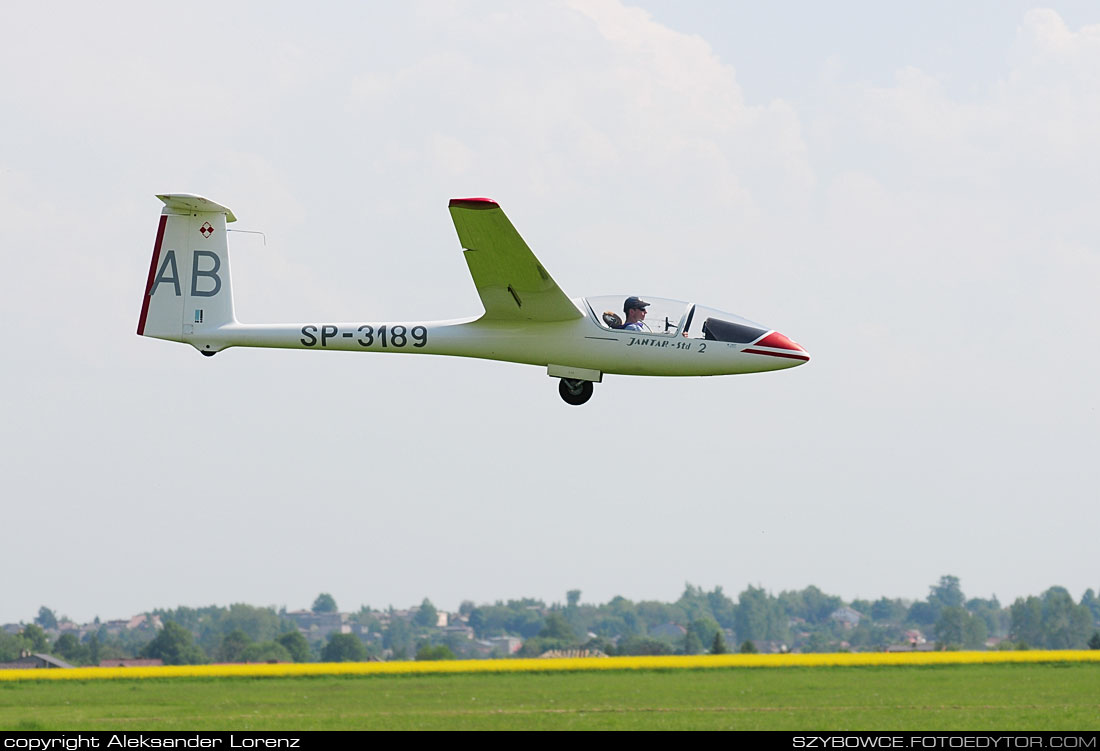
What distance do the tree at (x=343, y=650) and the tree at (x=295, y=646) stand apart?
2.32 m

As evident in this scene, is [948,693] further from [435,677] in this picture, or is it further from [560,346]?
[560,346]

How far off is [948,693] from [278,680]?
29.4 metres

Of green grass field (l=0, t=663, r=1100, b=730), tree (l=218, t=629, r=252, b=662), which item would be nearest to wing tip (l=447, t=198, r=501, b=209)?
green grass field (l=0, t=663, r=1100, b=730)

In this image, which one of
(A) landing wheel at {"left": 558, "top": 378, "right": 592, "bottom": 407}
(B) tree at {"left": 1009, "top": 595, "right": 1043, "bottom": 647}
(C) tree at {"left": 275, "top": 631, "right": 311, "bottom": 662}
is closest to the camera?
(A) landing wheel at {"left": 558, "top": 378, "right": 592, "bottom": 407}

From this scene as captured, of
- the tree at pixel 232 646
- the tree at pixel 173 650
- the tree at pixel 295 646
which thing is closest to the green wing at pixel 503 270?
the tree at pixel 295 646

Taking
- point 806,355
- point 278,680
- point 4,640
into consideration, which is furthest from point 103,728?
point 4,640

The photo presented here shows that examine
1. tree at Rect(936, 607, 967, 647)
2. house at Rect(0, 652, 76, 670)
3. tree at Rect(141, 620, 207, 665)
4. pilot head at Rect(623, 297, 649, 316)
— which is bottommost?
house at Rect(0, 652, 76, 670)

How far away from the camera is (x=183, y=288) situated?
2927 cm

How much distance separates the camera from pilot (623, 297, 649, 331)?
1094 inches

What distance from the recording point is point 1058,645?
173000mm

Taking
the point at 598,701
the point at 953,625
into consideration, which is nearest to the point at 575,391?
the point at 598,701

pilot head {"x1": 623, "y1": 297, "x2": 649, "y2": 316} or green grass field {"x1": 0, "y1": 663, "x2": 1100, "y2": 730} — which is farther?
green grass field {"x1": 0, "y1": 663, "x2": 1100, "y2": 730}

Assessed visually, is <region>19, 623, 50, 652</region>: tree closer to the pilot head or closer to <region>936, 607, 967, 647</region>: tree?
<region>936, 607, 967, 647</region>: tree

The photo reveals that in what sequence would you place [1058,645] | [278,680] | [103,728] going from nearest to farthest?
[103,728], [278,680], [1058,645]
